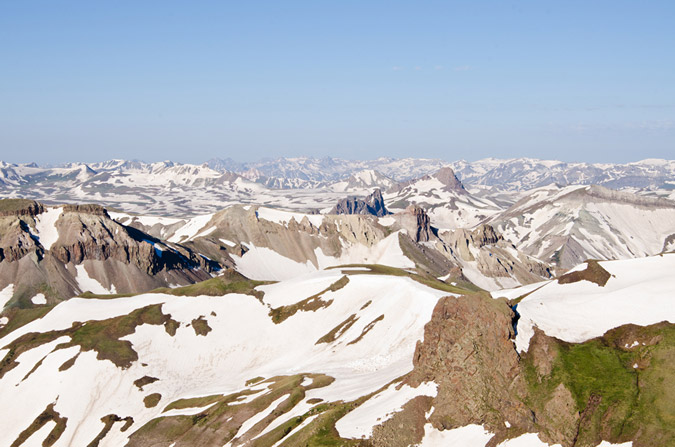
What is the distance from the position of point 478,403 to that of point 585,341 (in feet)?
58.8

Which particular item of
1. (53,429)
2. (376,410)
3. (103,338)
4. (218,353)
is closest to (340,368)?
(376,410)

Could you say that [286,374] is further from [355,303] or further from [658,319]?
[658,319]

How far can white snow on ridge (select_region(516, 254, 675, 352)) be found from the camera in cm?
7031

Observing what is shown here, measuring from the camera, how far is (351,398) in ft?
255

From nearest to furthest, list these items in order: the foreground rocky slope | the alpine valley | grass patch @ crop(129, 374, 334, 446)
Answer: the foreground rocky slope, the alpine valley, grass patch @ crop(129, 374, 334, 446)

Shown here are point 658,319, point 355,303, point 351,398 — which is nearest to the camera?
point 658,319

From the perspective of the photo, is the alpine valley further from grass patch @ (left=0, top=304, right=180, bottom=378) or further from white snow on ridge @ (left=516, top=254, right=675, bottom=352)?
grass patch @ (left=0, top=304, right=180, bottom=378)

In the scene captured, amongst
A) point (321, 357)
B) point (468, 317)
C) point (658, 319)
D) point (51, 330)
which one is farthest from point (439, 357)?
point (51, 330)

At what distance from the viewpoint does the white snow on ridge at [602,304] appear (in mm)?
70312

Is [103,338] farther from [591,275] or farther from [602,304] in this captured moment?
[602,304]

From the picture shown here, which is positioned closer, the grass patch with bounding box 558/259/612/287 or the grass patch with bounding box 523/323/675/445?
the grass patch with bounding box 523/323/675/445

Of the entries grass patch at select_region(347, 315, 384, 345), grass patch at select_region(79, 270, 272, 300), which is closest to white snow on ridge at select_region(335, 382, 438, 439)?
grass patch at select_region(347, 315, 384, 345)

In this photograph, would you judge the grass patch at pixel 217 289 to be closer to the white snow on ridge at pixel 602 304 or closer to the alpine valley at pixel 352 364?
the alpine valley at pixel 352 364

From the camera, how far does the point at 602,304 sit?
76.8m
